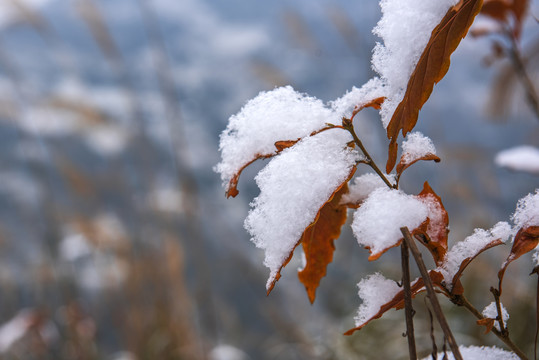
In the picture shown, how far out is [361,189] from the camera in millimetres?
343

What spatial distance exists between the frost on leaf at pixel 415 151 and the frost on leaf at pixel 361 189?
0.02m

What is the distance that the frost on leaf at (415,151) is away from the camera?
320 mm

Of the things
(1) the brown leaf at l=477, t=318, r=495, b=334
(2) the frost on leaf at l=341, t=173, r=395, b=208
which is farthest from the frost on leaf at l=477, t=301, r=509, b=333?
(2) the frost on leaf at l=341, t=173, r=395, b=208

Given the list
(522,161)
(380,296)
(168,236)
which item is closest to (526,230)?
(380,296)

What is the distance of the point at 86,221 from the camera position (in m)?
1.87

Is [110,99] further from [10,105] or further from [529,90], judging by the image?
[529,90]

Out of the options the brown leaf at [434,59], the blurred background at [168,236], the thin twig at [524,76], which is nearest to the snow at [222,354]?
the blurred background at [168,236]

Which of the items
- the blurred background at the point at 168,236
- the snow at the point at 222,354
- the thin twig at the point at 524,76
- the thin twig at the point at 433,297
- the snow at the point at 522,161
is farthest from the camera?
the snow at the point at 222,354

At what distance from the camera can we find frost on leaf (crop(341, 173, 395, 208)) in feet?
1.07

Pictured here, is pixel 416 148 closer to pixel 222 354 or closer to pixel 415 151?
pixel 415 151

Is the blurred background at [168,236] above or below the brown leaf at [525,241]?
above

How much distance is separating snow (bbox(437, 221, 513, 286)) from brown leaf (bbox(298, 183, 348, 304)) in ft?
0.27

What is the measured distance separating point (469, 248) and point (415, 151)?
0.27 ft

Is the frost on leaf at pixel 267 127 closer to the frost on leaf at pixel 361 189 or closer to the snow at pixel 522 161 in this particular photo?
the frost on leaf at pixel 361 189
